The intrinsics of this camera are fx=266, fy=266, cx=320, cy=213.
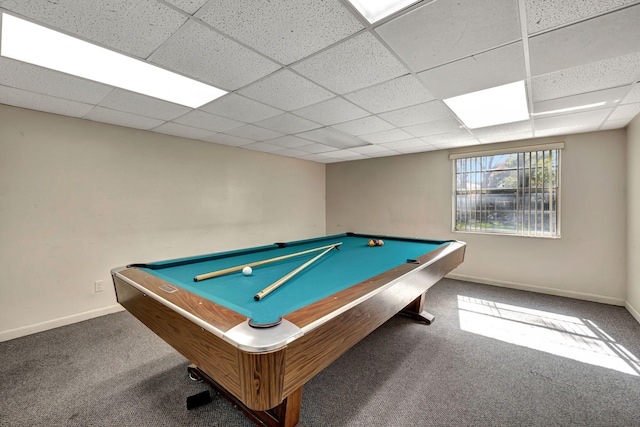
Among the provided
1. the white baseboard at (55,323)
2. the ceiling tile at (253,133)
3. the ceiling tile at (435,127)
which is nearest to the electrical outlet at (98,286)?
the white baseboard at (55,323)

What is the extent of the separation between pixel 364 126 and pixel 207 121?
171 cm

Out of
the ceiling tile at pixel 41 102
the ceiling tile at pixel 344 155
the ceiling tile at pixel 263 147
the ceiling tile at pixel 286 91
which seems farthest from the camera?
the ceiling tile at pixel 344 155

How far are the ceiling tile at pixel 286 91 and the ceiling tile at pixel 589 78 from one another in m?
1.56

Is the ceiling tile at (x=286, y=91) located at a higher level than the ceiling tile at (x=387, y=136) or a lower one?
lower

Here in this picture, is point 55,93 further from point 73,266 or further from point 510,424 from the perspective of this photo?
point 510,424

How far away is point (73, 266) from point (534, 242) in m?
5.46

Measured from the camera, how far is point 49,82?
1926 mm

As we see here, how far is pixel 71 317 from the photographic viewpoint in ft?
8.80

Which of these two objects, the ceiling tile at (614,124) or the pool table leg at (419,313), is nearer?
Answer: the pool table leg at (419,313)

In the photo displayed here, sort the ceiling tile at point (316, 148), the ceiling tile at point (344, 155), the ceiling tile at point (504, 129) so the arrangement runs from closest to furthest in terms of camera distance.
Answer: the ceiling tile at point (504, 129), the ceiling tile at point (316, 148), the ceiling tile at point (344, 155)

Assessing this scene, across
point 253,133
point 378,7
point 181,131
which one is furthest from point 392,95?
point 181,131

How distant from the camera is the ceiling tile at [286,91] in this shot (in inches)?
74.7

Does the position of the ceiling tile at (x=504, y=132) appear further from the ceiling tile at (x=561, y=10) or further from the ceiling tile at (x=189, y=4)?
the ceiling tile at (x=189, y=4)

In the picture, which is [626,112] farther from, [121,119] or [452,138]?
[121,119]
